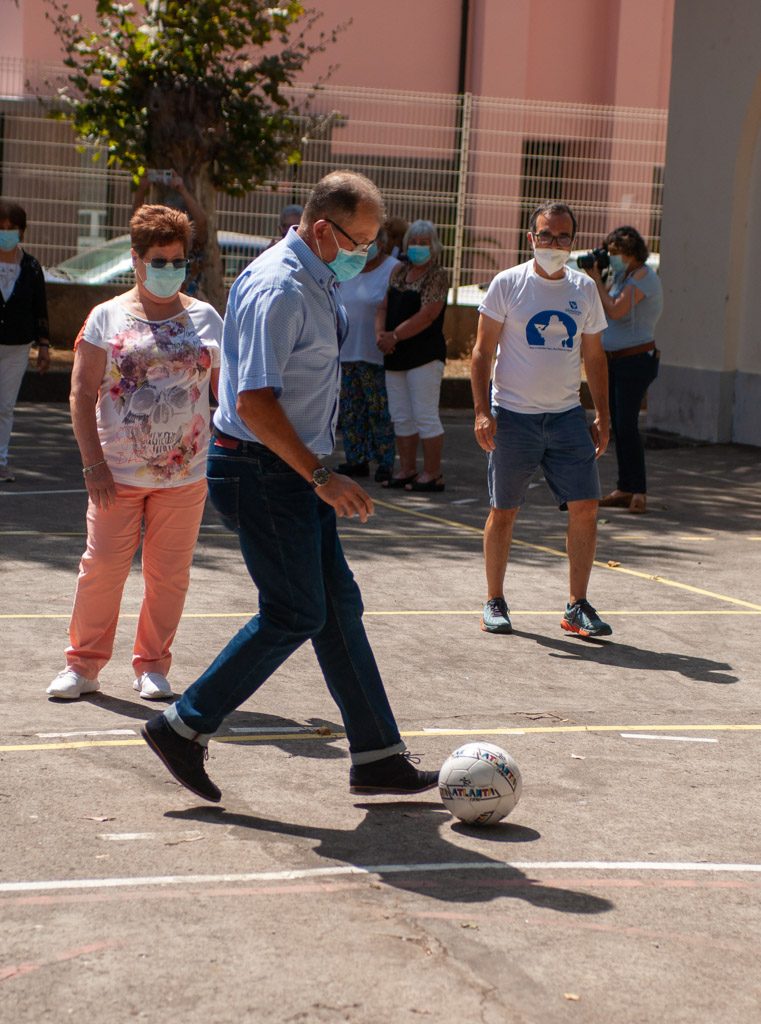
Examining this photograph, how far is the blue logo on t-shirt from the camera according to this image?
25.5 feet

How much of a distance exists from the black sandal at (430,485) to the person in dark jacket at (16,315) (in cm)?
283

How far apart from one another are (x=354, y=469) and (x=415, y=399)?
788mm

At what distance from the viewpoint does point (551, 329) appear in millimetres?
7785

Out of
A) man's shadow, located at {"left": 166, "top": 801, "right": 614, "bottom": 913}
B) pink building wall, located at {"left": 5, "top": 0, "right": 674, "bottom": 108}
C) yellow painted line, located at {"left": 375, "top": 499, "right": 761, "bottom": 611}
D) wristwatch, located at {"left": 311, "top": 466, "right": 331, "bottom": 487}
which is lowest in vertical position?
yellow painted line, located at {"left": 375, "top": 499, "right": 761, "bottom": 611}

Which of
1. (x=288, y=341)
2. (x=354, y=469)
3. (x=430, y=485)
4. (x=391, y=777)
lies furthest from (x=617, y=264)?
(x=288, y=341)

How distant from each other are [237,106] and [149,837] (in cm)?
1437

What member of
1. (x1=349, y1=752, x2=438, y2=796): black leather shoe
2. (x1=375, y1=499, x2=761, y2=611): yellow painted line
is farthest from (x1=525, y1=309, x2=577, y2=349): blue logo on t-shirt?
(x1=349, y1=752, x2=438, y2=796): black leather shoe

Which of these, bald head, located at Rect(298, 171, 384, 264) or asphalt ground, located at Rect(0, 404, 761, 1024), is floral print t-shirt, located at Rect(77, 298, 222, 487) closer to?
asphalt ground, located at Rect(0, 404, 761, 1024)

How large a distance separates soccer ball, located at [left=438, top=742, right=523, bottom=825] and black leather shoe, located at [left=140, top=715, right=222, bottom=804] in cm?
73

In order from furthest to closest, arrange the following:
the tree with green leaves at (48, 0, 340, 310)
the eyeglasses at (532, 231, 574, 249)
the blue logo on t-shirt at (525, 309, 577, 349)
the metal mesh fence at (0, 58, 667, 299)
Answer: the metal mesh fence at (0, 58, 667, 299) < the tree with green leaves at (48, 0, 340, 310) < the blue logo on t-shirt at (525, 309, 577, 349) < the eyeglasses at (532, 231, 574, 249)

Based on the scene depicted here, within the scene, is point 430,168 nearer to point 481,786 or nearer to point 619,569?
point 619,569

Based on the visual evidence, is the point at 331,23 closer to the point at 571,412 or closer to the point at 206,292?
the point at 206,292

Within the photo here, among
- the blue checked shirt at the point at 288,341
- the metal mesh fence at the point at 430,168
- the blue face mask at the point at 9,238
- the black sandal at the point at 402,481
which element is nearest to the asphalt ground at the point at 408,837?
the blue checked shirt at the point at 288,341

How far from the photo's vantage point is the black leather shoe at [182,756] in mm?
5023
